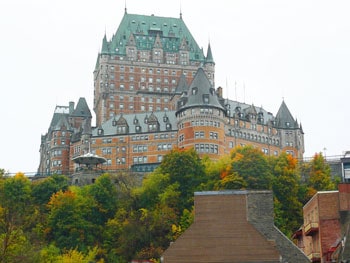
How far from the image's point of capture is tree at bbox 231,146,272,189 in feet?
350

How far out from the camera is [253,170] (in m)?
108

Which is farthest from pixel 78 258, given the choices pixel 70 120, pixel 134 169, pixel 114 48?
pixel 114 48

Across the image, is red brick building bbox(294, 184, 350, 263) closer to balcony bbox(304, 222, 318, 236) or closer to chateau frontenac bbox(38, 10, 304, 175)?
balcony bbox(304, 222, 318, 236)

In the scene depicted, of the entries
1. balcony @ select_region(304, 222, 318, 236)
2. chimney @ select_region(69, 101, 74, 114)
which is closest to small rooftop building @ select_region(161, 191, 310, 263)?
balcony @ select_region(304, 222, 318, 236)

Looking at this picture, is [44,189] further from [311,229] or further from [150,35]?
[150,35]

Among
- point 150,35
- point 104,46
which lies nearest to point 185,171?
point 104,46

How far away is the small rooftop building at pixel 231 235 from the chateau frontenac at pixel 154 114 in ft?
260

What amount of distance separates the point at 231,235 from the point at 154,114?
9896cm

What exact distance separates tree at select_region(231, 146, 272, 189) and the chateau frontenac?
2637 cm

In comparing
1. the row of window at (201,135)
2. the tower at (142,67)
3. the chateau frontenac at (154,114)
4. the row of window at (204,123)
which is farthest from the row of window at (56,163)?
the row of window at (201,135)

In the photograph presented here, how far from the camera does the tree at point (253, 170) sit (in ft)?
350

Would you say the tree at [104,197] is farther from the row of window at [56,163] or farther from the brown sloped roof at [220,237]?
the brown sloped roof at [220,237]

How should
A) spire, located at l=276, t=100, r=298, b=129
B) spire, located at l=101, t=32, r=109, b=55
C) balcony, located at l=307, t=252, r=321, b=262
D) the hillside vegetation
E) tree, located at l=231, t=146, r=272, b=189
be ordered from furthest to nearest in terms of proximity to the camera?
spire, located at l=101, t=32, r=109, b=55 < spire, located at l=276, t=100, r=298, b=129 < tree, located at l=231, t=146, r=272, b=189 < the hillside vegetation < balcony, located at l=307, t=252, r=321, b=262

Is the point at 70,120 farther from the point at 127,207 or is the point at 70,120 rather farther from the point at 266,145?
the point at 127,207
